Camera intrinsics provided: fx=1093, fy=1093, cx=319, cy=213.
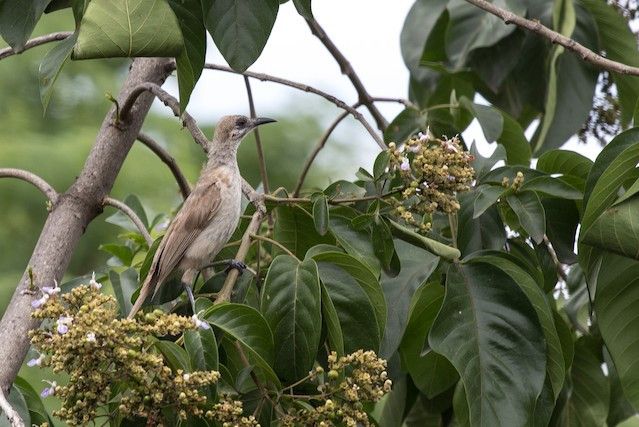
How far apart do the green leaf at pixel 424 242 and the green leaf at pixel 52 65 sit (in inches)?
38.7

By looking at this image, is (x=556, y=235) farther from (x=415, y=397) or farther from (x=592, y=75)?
(x=592, y=75)

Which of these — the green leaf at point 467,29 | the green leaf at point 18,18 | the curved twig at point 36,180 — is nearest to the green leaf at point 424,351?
the curved twig at point 36,180

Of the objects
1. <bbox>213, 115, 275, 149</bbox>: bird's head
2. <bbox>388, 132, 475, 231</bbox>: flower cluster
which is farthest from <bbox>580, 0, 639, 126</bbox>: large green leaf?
<bbox>388, 132, 475, 231</bbox>: flower cluster

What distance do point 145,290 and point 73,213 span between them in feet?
1.09

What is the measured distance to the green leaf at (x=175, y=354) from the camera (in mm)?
2564

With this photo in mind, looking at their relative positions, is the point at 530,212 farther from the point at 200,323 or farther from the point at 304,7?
the point at 200,323

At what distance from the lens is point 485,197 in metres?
3.28

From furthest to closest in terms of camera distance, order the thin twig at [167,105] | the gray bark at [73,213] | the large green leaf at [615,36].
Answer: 1. the large green leaf at [615,36]
2. the thin twig at [167,105]
3. the gray bark at [73,213]

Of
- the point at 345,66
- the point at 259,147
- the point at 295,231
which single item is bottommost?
the point at 295,231

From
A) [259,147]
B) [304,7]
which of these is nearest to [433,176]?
[304,7]

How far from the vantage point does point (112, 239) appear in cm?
1166

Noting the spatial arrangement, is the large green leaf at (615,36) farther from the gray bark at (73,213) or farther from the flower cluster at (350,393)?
the flower cluster at (350,393)

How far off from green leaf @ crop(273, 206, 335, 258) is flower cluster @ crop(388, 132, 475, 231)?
50cm

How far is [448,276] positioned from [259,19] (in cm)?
93
